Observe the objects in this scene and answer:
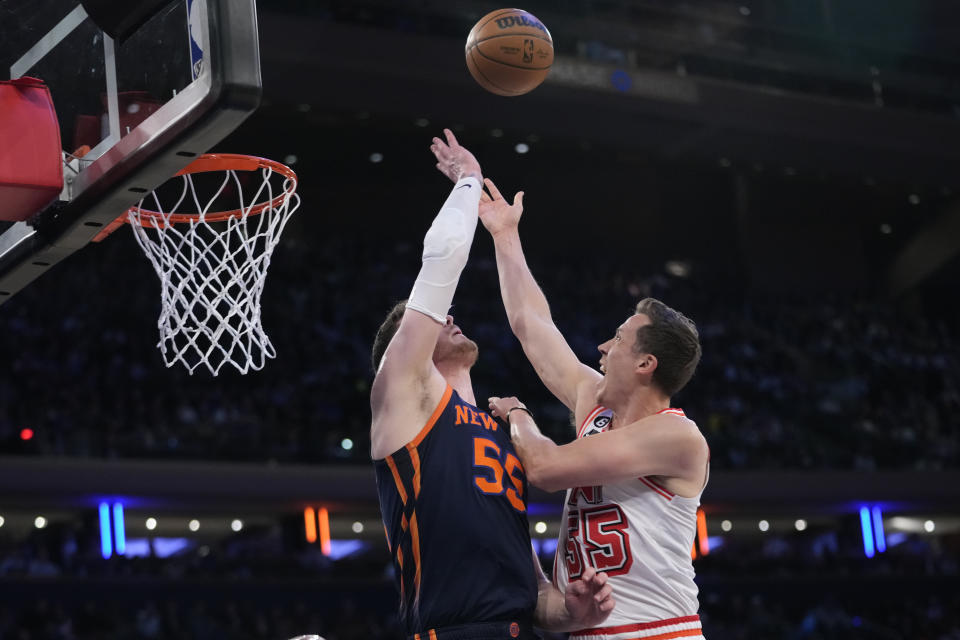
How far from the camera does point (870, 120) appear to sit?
767 inches

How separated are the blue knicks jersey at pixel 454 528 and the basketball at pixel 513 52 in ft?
6.69

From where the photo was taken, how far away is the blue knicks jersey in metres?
3.30

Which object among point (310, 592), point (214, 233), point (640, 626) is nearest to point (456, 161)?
point (214, 233)

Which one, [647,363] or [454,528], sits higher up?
[647,363]

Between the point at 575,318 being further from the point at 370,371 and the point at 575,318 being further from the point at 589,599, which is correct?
the point at 589,599

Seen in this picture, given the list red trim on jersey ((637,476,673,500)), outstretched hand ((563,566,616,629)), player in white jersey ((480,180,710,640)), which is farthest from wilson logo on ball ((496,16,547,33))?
outstretched hand ((563,566,616,629))

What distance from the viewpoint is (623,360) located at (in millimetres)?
3744

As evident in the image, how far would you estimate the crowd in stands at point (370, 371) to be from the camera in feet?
45.3

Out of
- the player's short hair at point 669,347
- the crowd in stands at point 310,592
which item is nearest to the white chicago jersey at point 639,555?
the player's short hair at point 669,347

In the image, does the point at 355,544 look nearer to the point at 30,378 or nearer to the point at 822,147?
the point at 30,378

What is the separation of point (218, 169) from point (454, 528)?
1.76m

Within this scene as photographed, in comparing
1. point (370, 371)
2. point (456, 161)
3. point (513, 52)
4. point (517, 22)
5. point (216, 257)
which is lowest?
point (456, 161)

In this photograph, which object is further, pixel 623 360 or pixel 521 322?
pixel 521 322

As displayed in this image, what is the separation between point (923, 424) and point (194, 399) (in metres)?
11.3
